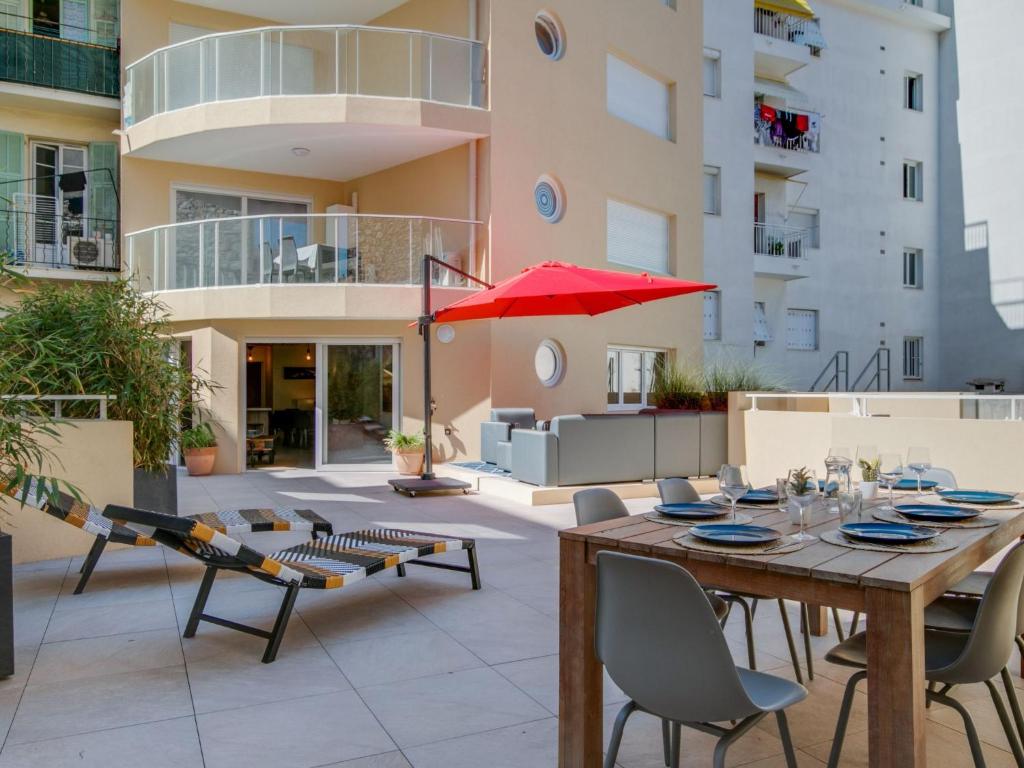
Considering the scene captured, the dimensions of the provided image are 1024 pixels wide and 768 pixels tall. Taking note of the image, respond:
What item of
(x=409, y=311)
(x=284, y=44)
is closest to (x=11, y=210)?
(x=284, y=44)

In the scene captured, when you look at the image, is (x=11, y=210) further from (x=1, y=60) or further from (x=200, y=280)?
(x=200, y=280)

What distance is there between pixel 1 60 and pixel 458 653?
46.1 feet

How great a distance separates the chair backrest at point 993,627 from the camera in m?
2.53

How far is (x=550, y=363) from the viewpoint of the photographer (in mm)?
13461

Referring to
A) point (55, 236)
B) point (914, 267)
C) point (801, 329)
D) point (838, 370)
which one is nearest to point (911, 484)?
point (55, 236)

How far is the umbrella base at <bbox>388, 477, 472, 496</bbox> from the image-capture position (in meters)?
9.74

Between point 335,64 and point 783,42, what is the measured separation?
12417 mm

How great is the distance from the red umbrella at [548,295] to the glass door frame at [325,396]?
247 centimetres

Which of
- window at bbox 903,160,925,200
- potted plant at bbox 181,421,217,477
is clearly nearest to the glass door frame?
potted plant at bbox 181,421,217,477

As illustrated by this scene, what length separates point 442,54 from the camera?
40.3 feet

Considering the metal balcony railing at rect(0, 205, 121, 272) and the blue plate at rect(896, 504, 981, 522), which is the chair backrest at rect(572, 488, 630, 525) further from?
the metal balcony railing at rect(0, 205, 121, 272)

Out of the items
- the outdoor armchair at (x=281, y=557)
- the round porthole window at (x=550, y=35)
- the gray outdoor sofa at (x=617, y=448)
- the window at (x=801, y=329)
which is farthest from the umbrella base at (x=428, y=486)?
the window at (x=801, y=329)

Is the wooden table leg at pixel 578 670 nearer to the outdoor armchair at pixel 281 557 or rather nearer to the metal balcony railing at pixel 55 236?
the outdoor armchair at pixel 281 557

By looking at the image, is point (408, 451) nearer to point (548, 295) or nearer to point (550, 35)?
point (548, 295)
